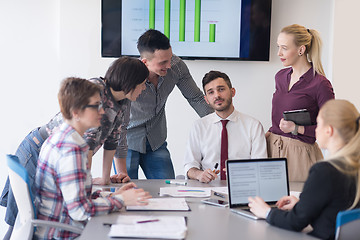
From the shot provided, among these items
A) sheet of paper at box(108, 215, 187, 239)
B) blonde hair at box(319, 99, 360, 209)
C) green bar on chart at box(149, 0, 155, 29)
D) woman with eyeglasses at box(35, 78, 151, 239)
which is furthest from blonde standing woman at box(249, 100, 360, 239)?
green bar on chart at box(149, 0, 155, 29)

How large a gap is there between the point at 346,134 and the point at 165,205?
0.80 metres

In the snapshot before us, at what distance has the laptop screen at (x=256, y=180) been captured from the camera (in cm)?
195

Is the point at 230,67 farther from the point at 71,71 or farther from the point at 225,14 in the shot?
the point at 71,71

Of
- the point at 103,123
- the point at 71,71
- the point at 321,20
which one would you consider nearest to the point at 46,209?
the point at 103,123

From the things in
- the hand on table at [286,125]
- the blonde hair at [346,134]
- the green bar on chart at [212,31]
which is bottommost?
the hand on table at [286,125]

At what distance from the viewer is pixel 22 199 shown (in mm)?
1918

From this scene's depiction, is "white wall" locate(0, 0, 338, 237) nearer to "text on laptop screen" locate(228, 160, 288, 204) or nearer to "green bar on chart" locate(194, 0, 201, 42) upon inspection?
"green bar on chart" locate(194, 0, 201, 42)

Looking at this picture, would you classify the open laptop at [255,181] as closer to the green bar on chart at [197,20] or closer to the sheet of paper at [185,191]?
the sheet of paper at [185,191]

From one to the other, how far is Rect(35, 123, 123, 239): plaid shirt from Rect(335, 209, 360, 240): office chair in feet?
2.83

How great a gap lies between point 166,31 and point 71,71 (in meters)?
0.91

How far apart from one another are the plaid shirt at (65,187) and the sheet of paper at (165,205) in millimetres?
100

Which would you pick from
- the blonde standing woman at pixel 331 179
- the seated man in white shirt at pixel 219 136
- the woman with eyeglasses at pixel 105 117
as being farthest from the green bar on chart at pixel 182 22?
the blonde standing woman at pixel 331 179

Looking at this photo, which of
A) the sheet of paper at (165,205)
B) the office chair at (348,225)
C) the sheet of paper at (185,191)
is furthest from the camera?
the sheet of paper at (185,191)

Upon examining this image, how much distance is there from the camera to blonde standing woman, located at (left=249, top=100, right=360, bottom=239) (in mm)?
1596
